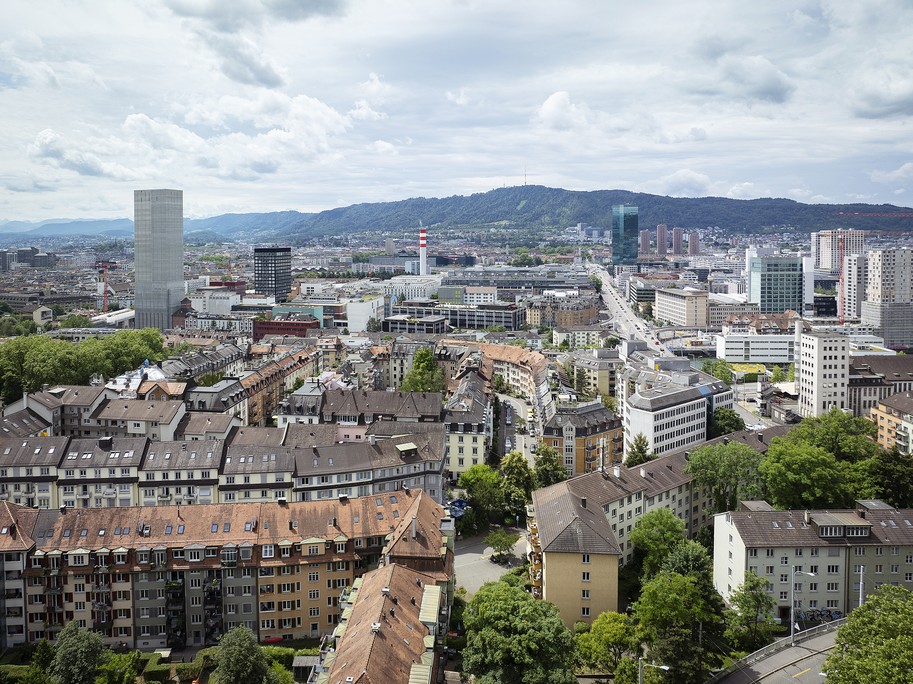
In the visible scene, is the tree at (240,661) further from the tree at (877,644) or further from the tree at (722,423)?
the tree at (722,423)

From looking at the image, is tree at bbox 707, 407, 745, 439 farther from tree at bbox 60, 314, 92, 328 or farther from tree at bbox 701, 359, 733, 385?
tree at bbox 60, 314, 92, 328

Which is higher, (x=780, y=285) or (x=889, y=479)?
(x=780, y=285)

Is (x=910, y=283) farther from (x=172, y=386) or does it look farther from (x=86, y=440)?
(x=86, y=440)

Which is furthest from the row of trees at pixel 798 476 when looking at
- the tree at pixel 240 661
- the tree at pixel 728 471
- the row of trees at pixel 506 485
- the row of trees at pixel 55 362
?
the row of trees at pixel 55 362

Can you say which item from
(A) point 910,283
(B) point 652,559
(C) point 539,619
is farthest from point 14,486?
(A) point 910,283

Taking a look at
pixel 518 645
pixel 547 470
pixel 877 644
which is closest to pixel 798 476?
pixel 547 470

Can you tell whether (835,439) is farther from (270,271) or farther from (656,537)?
(270,271)

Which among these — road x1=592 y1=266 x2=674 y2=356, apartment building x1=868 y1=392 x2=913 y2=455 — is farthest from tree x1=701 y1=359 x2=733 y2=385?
apartment building x1=868 y1=392 x2=913 y2=455
